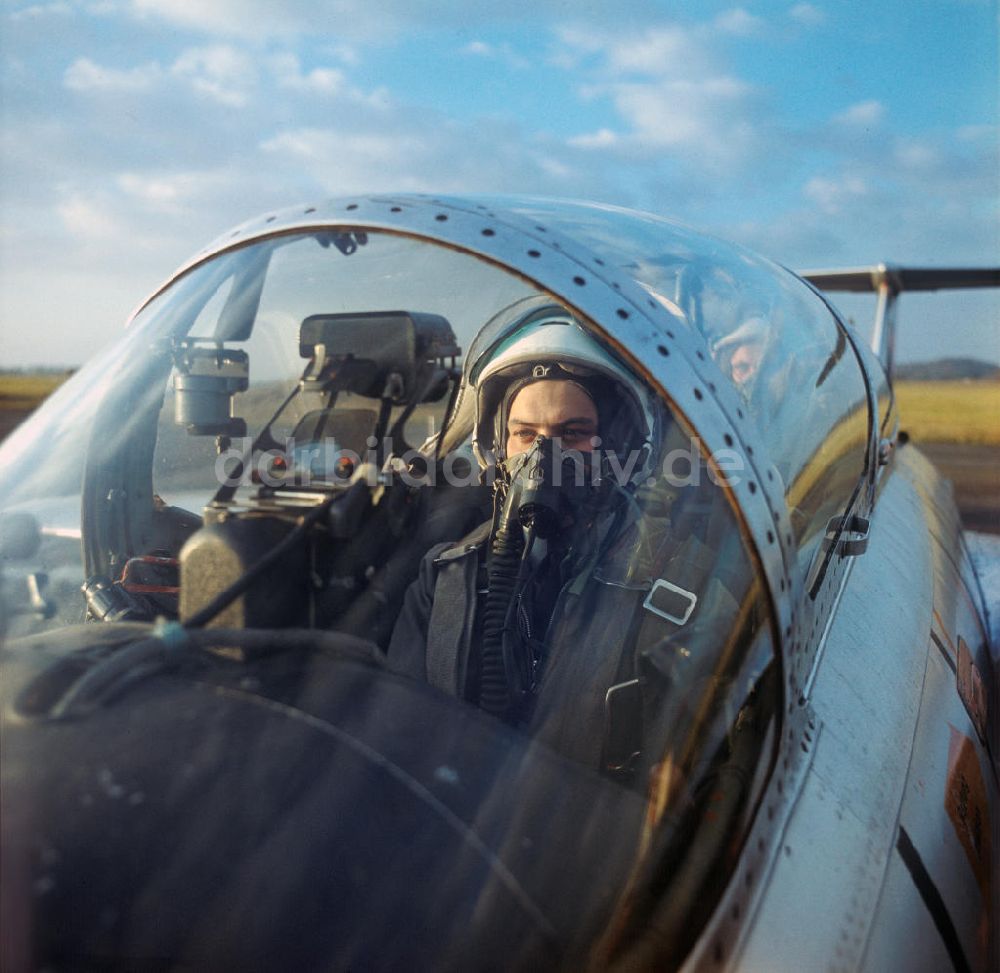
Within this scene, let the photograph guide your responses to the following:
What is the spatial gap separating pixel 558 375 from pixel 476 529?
1.32ft

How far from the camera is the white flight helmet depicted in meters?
1.83

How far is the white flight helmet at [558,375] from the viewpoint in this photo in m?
1.83

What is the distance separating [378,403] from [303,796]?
982 mm

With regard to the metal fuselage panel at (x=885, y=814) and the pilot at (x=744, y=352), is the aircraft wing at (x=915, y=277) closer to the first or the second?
the metal fuselage panel at (x=885, y=814)

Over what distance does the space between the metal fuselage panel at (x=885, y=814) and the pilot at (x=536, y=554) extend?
45 cm

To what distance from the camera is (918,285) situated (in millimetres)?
6250

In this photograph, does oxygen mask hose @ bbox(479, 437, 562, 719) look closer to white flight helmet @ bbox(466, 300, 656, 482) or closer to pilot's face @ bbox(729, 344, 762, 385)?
white flight helmet @ bbox(466, 300, 656, 482)

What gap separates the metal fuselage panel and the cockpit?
14 cm

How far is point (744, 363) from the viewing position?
1484mm

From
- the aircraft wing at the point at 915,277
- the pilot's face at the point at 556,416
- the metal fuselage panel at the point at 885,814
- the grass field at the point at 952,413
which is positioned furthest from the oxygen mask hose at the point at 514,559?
the grass field at the point at 952,413

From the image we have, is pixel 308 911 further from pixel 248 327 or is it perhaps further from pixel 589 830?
pixel 248 327

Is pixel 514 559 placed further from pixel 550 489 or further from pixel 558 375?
pixel 558 375

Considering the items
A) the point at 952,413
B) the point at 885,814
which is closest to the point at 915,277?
the point at 885,814

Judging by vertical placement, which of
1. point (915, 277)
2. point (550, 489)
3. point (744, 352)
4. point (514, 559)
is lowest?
point (514, 559)
